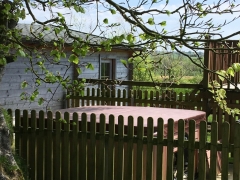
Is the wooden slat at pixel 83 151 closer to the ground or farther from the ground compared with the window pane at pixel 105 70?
closer to the ground

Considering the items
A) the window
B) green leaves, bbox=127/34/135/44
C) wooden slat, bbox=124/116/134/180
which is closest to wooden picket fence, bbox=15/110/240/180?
wooden slat, bbox=124/116/134/180

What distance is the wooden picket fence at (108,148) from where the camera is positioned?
5.72 meters

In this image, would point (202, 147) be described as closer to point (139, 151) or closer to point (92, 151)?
point (139, 151)

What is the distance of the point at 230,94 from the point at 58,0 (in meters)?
6.82

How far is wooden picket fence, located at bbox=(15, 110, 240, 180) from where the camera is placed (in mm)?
5719

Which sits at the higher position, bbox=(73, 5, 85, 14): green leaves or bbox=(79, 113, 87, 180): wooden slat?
bbox=(73, 5, 85, 14): green leaves

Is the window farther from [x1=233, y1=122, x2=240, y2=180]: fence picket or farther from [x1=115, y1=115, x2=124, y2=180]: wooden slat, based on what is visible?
[x1=233, y1=122, x2=240, y2=180]: fence picket

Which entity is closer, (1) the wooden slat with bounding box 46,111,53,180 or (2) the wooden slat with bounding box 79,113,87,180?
(2) the wooden slat with bounding box 79,113,87,180

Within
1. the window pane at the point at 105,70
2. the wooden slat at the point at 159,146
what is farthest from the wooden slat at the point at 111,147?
the window pane at the point at 105,70

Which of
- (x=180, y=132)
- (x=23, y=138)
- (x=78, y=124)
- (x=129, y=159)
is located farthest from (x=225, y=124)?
(x=23, y=138)

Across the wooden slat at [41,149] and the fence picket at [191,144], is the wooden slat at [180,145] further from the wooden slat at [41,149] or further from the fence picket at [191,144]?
the wooden slat at [41,149]

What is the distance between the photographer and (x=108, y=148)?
20.6 ft

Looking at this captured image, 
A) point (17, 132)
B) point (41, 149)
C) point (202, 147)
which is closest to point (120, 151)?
point (202, 147)

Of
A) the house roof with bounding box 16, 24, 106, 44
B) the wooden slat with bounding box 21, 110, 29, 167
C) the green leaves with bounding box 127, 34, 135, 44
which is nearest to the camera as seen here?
the green leaves with bounding box 127, 34, 135, 44
